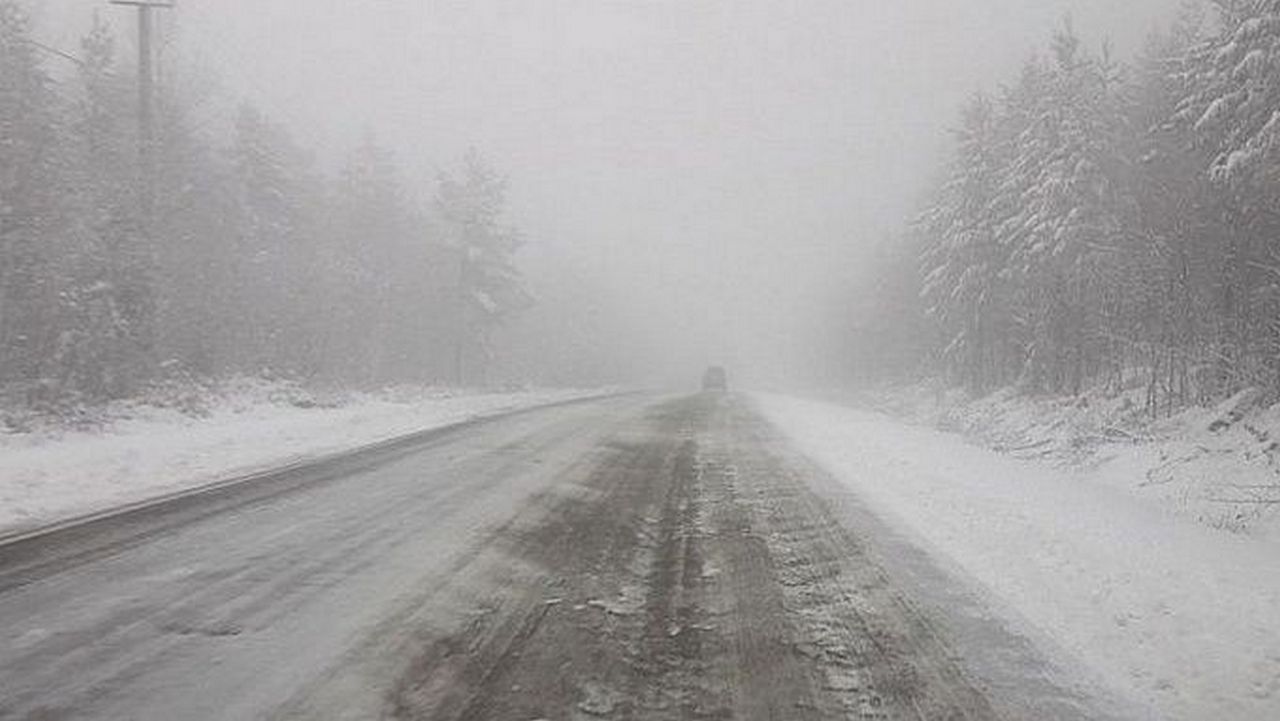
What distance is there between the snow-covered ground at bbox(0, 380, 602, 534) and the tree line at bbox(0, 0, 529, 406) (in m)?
1.69

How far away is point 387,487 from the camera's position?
28.0ft

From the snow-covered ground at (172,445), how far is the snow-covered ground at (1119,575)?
7060 millimetres

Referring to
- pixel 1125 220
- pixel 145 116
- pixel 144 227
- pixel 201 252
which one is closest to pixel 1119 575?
pixel 144 227

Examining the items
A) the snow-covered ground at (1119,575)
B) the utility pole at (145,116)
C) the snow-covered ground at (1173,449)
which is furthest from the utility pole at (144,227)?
the snow-covered ground at (1173,449)

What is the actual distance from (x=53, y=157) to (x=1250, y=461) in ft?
84.8

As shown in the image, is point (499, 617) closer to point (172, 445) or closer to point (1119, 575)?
point (1119, 575)

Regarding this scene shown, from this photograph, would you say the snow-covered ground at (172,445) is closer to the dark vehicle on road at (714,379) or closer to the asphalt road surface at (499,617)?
the asphalt road surface at (499,617)

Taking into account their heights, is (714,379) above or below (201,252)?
below

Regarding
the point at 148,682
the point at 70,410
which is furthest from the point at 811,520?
the point at 70,410

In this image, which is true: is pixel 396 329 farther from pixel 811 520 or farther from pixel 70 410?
pixel 811 520

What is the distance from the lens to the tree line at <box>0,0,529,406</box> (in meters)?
16.5

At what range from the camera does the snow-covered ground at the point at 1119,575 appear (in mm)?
4199

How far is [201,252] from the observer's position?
97.3ft

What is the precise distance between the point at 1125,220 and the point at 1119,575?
25.1m
